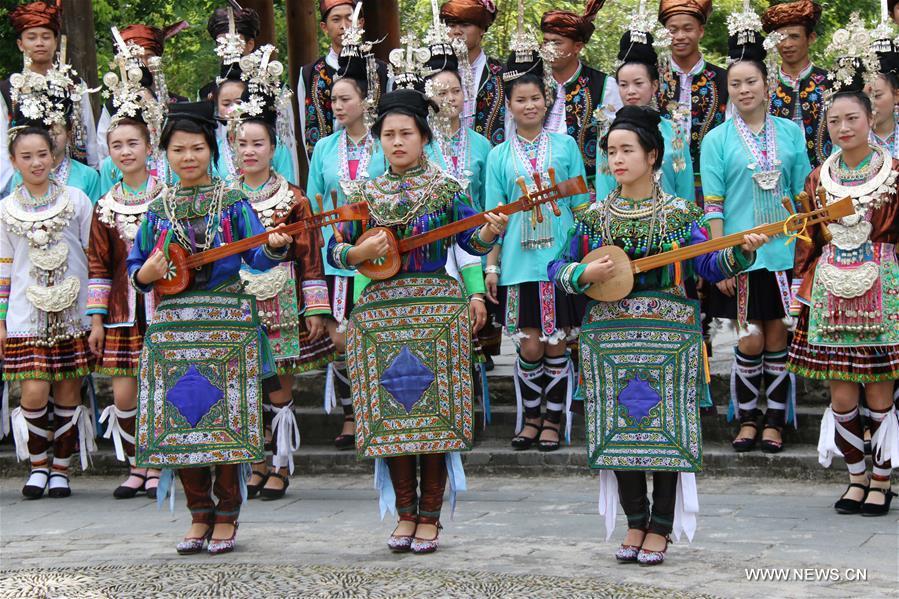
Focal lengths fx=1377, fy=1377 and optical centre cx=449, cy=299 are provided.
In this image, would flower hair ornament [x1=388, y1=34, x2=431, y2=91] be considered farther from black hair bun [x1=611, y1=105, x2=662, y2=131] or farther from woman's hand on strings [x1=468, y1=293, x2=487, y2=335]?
black hair bun [x1=611, y1=105, x2=662, y2=131]

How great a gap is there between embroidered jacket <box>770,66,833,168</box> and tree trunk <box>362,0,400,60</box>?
3.49 meters

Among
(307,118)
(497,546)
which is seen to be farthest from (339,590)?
(307,118)

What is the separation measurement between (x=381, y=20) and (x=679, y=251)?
5570 millimetres

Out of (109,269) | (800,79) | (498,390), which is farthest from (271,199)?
(800,79)

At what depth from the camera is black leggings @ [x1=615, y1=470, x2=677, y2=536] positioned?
5184 millimetres

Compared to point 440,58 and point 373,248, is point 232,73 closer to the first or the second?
point 440,58

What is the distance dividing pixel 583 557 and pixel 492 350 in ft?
8.63

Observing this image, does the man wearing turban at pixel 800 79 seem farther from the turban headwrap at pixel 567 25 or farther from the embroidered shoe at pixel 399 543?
the embroidered shoe at pixel 399 543

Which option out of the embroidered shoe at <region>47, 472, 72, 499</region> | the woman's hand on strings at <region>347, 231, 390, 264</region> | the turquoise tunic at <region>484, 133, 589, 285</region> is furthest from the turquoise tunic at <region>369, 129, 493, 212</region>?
the embroidered shoe at <region>47, 472, 72, 499</region>

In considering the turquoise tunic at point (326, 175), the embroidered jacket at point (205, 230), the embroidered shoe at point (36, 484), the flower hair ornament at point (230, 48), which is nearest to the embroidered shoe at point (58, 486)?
the embroidered shoe at point (36, 484)

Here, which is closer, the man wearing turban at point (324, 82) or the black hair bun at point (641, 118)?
the black hair bun at point (641, 118)

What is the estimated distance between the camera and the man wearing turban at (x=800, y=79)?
729 centimetres

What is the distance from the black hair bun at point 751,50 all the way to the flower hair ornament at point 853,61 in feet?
2.13

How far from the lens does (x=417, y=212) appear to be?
546 cm
